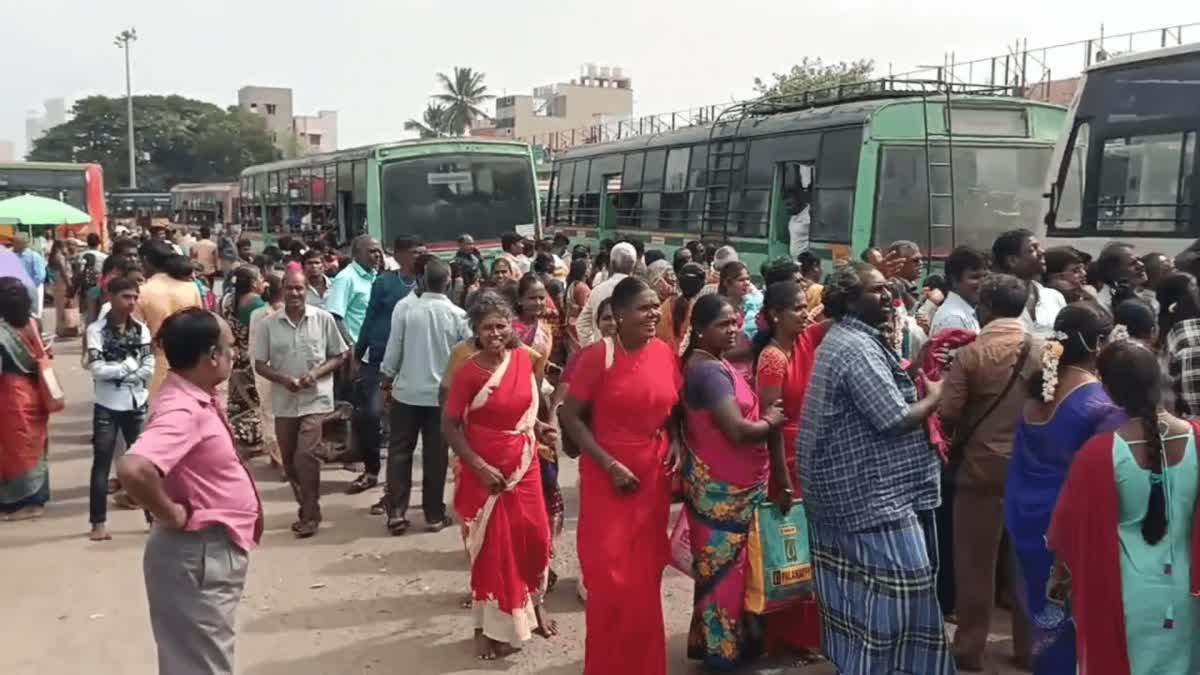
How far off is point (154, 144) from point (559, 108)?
84.8 feet

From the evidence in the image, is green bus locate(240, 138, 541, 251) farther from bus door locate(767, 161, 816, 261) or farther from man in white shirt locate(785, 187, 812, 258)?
man in white shirt locate(785, 187, 812, 258)

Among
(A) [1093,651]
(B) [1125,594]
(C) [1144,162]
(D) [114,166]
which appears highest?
(D) [114,166]

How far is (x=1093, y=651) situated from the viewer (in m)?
3.29

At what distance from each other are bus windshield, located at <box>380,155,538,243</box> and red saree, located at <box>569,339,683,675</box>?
34.5 ft

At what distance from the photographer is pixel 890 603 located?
12.6 feet

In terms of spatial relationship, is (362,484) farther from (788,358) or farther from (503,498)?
(788,358)

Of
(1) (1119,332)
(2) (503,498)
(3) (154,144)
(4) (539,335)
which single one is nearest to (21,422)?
(4) (539,335)

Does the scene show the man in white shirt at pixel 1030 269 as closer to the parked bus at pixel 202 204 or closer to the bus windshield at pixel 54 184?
the bus windshield at pixel 54 184

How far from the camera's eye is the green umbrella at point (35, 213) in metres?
15.0

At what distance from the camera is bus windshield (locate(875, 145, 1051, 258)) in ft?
35.5

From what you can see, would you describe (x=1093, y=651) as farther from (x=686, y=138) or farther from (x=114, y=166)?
(x=114, y=166)

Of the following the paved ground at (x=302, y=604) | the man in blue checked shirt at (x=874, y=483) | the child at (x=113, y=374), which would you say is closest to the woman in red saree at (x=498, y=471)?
the paved ground at (x=302, y=604)

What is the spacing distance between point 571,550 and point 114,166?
67.6 meters

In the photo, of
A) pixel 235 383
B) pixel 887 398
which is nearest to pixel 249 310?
pixel 235 383
